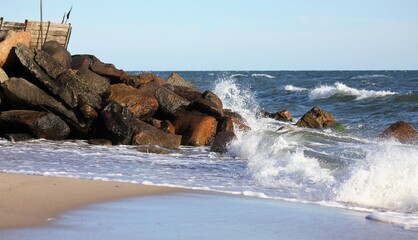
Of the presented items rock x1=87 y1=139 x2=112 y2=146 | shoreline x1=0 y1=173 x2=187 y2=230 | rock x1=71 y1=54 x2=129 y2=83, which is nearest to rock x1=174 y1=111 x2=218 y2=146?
rock x1=87 y1=139 x2=112 y2=146

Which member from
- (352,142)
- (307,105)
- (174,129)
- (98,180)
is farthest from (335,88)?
(98,180)

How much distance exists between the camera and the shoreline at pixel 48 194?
5.68 m

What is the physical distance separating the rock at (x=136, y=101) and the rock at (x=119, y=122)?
882mm

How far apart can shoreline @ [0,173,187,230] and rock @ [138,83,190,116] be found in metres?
5.89

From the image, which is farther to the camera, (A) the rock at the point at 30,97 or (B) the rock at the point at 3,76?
(B) the rock at the point at 3,76

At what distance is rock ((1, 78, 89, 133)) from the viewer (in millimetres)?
12492

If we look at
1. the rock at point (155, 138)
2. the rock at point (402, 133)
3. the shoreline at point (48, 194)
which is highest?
the rock at point (402, 133)

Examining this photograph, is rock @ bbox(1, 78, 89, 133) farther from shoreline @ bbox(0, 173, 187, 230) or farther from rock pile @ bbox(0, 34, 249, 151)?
shoreline @ bbox(0, 173, 187, 230)

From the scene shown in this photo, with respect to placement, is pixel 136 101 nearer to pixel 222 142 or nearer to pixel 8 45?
pixel 222 142

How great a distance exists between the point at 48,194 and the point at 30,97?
6028 mm

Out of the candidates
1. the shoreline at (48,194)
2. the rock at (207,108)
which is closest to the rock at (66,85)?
the rock at (207,108)

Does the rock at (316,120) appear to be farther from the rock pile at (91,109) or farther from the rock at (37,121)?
the rock at (37,121)

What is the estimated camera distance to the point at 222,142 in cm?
1223

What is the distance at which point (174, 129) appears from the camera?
530 inches
